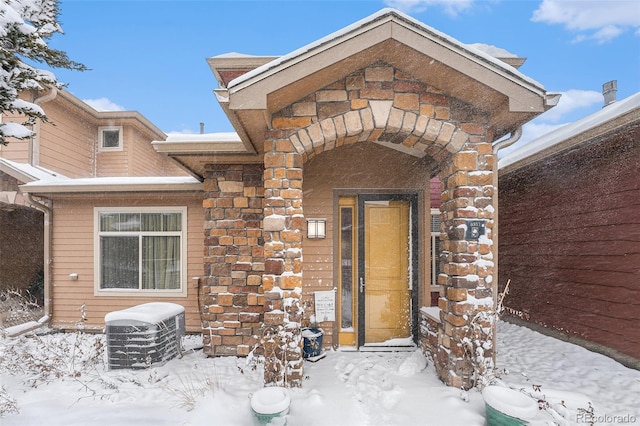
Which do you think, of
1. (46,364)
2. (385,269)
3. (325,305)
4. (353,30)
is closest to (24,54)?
(46,364)

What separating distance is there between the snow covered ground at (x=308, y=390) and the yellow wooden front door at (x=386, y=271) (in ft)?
1.47

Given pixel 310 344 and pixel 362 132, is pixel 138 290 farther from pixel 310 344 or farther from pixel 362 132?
pixel 362 132

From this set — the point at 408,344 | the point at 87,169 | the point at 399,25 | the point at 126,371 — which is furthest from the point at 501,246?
the point at 87,169

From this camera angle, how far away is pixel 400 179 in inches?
196

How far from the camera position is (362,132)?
351 centimetres

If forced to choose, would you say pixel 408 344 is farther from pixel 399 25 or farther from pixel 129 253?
pixel 129 253

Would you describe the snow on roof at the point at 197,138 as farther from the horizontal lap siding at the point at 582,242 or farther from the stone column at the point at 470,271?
the horizontal lap siding at the point at 582,242

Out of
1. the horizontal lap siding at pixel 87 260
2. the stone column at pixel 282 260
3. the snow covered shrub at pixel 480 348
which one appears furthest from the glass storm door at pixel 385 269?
the horizontal lap siding at pixel 87 260

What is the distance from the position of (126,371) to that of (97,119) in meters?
8.52

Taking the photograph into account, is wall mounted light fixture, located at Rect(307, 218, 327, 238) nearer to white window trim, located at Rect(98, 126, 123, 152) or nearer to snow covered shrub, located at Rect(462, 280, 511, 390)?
snow covered shrub, located at Rect(462, 280, 511, 390)

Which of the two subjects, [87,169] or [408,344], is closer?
[408,344]

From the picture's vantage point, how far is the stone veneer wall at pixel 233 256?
15.6 feet

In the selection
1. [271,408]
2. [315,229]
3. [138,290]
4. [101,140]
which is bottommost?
[271,408]

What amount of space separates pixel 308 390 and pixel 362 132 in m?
2.64
